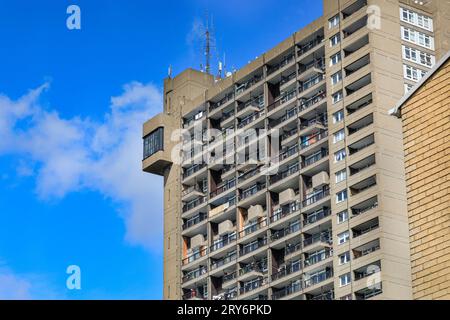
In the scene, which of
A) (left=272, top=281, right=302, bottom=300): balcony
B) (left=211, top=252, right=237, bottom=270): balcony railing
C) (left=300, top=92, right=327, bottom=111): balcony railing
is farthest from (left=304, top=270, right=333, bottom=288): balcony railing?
(left=300, top=92, right=327, bottom=111): balcony railing

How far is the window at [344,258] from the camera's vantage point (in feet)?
458

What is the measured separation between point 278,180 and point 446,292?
54.3 meters

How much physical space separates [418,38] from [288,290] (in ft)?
119

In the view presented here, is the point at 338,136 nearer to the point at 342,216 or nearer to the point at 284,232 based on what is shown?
the point at 342,216

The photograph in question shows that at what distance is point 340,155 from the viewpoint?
480ft

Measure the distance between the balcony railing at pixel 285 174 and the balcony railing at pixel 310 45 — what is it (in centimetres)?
1606

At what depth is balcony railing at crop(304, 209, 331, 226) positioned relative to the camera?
146625mm

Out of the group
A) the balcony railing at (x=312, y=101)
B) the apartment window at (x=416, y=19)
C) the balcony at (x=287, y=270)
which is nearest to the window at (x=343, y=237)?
the balcony at (x=287, y=270)

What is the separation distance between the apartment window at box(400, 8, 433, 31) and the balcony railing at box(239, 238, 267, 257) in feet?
113

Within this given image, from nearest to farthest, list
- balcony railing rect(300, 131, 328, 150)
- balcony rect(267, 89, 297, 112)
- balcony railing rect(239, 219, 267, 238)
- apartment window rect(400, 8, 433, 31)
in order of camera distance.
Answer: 1. apartment window rect(400, 8, 433, 31)
2. balcony railing rect(300, 131, 328, 150)
3. balcony railing rect(239, 219, 267, 238)
4. balcony rect(267, 89, 297, 112)

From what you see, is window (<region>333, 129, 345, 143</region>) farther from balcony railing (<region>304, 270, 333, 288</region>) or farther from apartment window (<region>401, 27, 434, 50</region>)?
balcony railing (<region>304, 270, 333, 288</region>)

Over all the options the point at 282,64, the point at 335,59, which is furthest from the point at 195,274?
the point at 335,59
